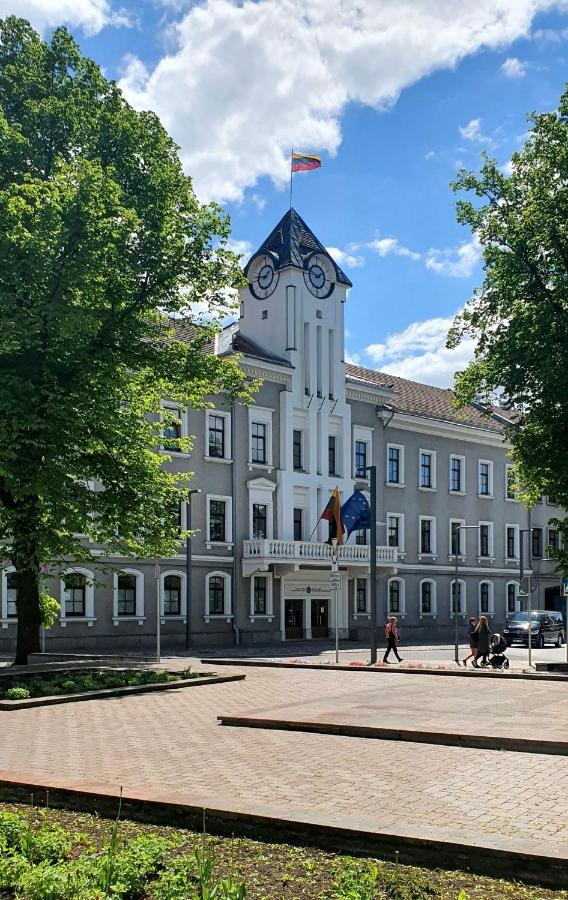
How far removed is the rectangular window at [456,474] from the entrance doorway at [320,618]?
12.7 m

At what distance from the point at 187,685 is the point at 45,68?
596 inches

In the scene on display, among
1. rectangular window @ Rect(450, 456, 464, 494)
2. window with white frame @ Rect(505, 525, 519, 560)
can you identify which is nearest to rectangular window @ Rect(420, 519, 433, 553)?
rectangular window @ Rect(450, 456, 464, 494)

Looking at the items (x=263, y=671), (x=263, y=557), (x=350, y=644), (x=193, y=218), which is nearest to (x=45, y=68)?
(x=193, y=218)

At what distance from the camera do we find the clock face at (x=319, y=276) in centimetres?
4707

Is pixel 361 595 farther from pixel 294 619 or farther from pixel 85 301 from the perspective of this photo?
pixel 85 301

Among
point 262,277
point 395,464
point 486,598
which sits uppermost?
point 262,277

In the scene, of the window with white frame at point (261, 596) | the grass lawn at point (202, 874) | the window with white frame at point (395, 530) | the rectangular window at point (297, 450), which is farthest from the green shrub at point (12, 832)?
the window with white frame at point (395, 530)

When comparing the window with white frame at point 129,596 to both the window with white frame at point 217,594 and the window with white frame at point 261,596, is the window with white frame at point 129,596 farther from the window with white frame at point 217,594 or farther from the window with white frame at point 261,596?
the window with white frame at point 261,596

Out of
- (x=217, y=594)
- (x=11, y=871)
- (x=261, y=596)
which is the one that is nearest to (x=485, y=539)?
(x=261, y=596)

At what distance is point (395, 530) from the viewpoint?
51.5 meters

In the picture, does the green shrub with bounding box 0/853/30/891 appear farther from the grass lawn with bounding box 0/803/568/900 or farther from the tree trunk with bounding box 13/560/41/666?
the tree trunk with bounding box 13/560/41/666

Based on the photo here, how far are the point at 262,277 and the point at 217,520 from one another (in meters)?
13.2

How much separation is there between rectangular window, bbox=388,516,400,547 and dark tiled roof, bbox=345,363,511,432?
6.01 m

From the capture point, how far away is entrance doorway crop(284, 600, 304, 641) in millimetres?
44906
